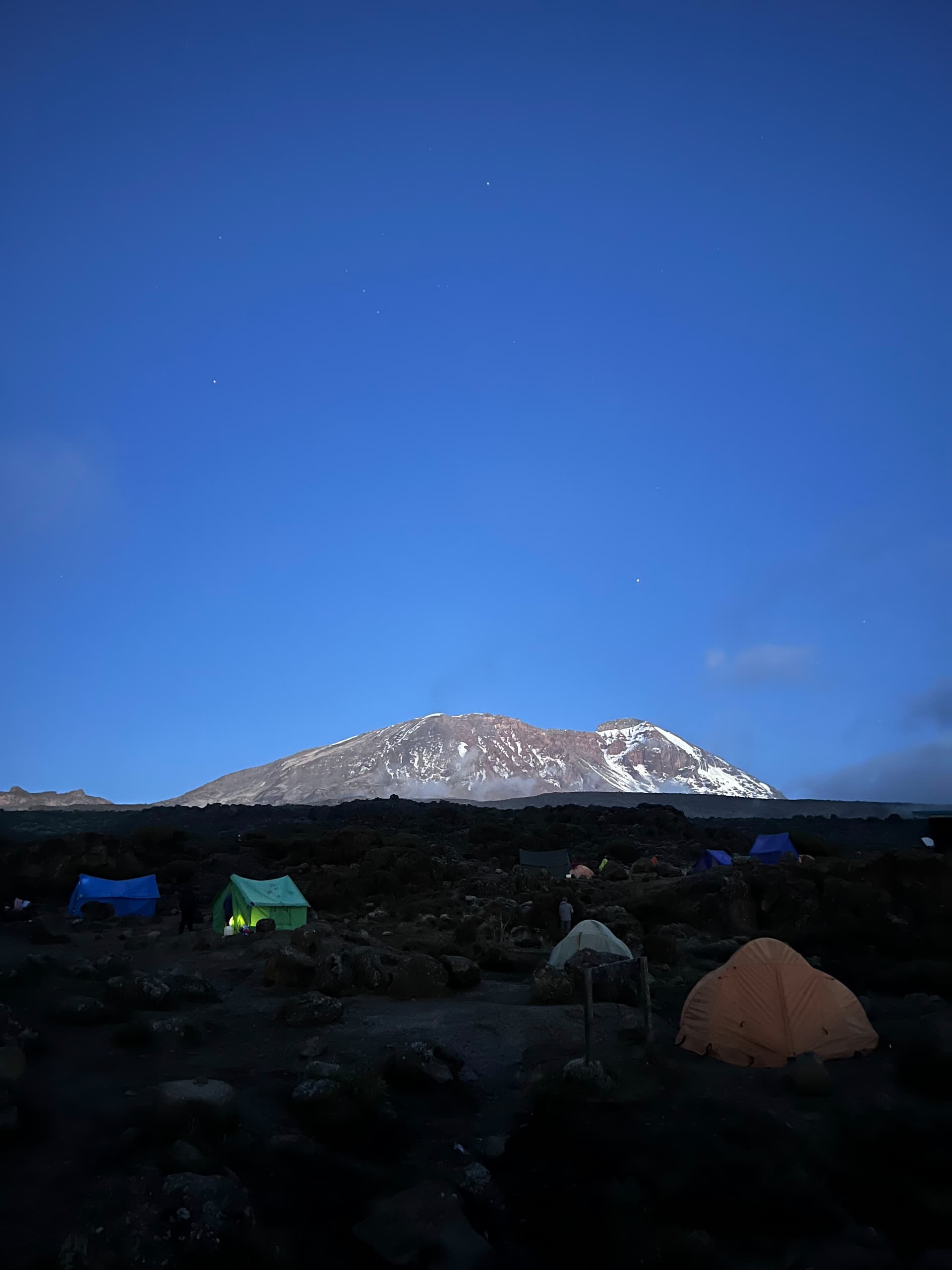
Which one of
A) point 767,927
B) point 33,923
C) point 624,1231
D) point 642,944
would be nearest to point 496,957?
point 642,944

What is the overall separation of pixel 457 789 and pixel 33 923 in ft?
544

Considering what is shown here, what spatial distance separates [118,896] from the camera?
31734mm

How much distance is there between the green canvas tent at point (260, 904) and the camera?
2736cm

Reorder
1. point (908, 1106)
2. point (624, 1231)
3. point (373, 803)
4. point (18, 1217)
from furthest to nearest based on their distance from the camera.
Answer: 1. point (373, 803)
2. point (908, 1106)
3. point (624, 1231)
4. point (18, 1217)

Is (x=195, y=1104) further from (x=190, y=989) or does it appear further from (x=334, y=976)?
(x=334, y=976)

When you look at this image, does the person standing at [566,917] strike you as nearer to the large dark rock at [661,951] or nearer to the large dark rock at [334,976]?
the large dark rock at [661,951]

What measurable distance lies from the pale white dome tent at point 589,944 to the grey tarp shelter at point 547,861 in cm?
2621

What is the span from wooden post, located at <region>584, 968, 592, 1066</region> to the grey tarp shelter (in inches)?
1324

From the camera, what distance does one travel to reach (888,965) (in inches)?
783

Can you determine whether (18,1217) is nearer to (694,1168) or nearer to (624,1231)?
(624,1231)

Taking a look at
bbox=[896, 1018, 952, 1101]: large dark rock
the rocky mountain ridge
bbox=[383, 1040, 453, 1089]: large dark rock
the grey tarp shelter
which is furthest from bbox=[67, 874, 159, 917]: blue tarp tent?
the rocky mountain ridge

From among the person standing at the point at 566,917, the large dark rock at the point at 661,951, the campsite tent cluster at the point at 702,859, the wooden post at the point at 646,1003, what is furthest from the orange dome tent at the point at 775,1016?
the campsite tent cluster at the point at 702,859

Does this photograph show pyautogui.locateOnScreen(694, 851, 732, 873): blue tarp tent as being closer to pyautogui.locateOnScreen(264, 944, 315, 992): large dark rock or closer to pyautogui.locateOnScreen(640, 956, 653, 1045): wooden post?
pyautogui.locateOnScreen(264, 944, 315, 992): large dark rock

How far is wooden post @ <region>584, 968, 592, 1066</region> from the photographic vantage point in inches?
498
